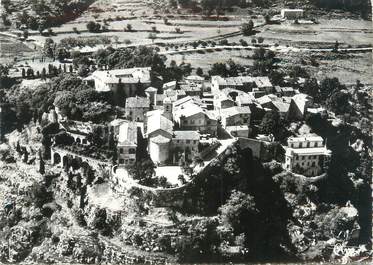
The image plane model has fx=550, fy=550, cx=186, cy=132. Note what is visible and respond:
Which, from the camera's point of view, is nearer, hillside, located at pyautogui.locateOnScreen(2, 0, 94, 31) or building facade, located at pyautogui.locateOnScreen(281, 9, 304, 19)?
hillside, located at pyautogui.locateOnScreen(2, 0, 94, 31)

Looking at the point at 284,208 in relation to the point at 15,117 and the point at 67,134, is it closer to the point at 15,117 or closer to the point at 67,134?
the point at 67,134

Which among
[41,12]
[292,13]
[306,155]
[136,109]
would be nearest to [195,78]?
[136,109]

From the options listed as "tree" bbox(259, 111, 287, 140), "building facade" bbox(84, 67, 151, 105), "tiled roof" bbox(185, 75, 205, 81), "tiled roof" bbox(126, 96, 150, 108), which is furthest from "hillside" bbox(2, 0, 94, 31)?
"tree" bbox(259, 111, 287, 140)

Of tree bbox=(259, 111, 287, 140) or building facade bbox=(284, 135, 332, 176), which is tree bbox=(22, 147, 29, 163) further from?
building facade bbox=(284, 135, 332, 176)

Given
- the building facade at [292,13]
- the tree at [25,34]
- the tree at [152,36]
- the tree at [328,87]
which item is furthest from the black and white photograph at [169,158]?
the building facade at [292,13]

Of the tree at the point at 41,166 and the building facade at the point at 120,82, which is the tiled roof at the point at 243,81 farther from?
the tree at the point at 41,166
